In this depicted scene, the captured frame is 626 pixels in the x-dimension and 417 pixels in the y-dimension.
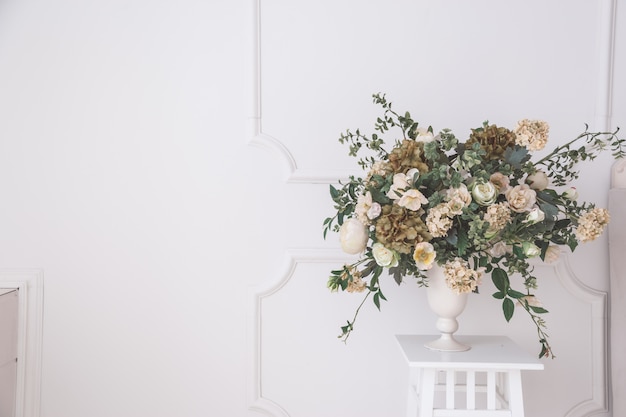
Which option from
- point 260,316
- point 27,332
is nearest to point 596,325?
point 260,316

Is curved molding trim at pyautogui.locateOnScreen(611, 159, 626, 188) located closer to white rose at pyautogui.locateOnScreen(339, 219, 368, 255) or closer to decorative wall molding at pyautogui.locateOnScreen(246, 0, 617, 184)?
decorative wall molding at pyautogui.locateOnScreen(246, 0, 617, 184)

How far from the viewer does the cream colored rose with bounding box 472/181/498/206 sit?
1.47 meters

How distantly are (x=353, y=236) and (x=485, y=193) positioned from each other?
13.4 inches

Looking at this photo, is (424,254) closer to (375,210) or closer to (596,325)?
(375,210)

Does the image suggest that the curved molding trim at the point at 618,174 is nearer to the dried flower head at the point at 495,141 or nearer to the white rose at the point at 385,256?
the dried flower head at the point at 495,141

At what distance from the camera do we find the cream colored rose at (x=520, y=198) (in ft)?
4.93

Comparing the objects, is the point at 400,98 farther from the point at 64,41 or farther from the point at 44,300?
the point at 44,300

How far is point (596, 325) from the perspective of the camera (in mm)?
1975

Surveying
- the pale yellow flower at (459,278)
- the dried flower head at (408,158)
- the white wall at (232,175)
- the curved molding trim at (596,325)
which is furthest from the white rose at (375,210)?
the curved molding trim at (596,325)

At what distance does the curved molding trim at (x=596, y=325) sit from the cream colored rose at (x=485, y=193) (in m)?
0.65

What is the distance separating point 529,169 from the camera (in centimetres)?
158

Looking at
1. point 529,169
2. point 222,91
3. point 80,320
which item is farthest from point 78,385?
point 529,169

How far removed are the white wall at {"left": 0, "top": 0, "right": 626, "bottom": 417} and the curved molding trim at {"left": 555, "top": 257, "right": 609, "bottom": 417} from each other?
2 centimetres

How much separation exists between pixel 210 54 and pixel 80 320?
0.99 meters
